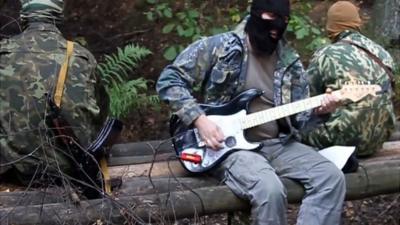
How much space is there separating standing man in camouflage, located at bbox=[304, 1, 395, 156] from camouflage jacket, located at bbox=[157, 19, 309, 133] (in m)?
0.42

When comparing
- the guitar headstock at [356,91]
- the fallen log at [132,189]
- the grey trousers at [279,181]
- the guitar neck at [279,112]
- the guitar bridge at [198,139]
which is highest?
the guitar headstock at [356,91]

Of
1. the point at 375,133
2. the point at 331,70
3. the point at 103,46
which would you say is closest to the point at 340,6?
the point at 331,70

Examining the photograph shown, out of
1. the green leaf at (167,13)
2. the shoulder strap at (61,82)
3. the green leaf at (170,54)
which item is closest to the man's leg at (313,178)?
the shoulder strap at (61,82)

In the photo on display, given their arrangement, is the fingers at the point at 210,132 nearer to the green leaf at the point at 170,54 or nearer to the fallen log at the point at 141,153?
the fallen log at the point at 141,153

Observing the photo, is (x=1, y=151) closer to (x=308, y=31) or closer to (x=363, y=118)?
(x=363, y=118)

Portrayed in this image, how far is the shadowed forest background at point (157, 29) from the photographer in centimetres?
840

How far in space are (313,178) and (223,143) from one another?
0.61 m

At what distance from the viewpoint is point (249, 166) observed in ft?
15.5

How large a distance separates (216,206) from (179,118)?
0.63 metres

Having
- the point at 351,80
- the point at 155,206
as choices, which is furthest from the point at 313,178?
the point at 155,206

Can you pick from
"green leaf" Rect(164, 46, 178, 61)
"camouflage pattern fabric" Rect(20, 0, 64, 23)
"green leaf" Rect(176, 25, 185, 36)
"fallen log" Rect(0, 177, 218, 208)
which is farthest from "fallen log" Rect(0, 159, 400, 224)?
"green leaf" Rect(176, 25, 185, 36)

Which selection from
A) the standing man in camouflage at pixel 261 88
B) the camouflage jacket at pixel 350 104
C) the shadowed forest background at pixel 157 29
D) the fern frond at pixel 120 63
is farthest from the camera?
the shadowed forest background at pixel 157 29

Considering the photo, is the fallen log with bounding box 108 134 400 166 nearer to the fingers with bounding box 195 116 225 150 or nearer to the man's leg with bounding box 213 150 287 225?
the fingers with bounding box 195 116 225 150

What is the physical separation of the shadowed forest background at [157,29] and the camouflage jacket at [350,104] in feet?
9.21
